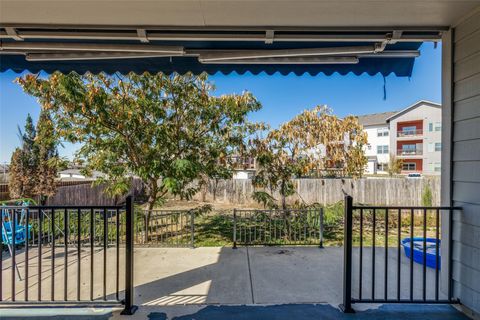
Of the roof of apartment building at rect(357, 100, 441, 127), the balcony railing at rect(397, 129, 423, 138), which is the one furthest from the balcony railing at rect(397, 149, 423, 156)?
the roof of apartment building at rect(357, 100, 441, 127)

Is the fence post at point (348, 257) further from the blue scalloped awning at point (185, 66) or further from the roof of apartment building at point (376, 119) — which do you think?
the roof of apartment building at point (376, 119)

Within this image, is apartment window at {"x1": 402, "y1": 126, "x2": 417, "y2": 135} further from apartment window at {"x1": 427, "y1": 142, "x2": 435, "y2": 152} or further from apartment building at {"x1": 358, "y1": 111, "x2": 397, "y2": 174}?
apartment window at {"x1": 427, "y1": 142, "x2": 435, "y2": 152}

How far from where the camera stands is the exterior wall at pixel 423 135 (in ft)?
68.4

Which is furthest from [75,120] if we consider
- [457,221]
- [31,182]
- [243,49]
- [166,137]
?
[457,221]

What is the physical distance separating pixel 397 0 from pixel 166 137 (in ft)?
12.3

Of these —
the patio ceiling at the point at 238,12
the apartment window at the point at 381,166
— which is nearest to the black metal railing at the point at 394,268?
the patio ceiling at the point at 238,12

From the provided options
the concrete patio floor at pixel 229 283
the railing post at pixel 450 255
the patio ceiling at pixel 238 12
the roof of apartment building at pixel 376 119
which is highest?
the roof of apartment building at pixel 376 119

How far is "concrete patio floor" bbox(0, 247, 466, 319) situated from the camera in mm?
2086

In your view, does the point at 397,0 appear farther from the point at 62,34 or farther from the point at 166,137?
the point at 166,137

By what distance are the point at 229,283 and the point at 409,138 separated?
24.6m

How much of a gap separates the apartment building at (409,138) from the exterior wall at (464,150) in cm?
2045

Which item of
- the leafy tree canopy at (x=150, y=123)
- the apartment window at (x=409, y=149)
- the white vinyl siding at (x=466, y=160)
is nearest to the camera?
the white vinyl siding at (x=466, y=160)

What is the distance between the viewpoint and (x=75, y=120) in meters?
4.56

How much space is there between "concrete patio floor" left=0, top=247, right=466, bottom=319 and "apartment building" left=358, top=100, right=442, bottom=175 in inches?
786
